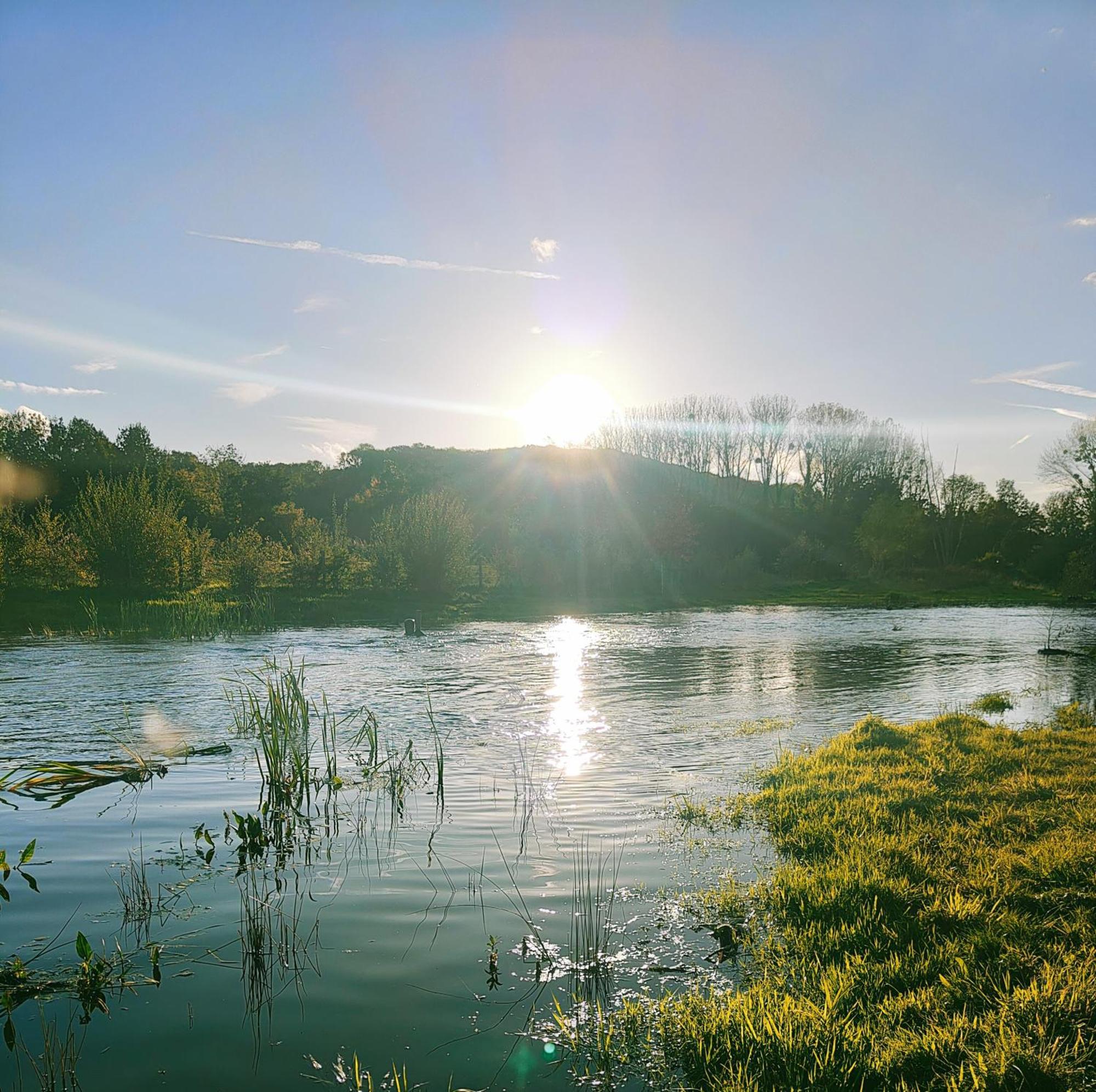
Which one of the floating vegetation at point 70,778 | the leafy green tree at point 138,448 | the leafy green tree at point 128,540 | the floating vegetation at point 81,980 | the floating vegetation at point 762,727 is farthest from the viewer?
the leafy green tree at point 138,448

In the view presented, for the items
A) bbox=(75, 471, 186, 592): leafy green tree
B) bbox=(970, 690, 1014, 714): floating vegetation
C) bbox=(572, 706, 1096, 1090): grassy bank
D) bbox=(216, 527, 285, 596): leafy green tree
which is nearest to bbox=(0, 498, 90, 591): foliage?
bbox=(75, 471, 186, 592): leafy green tree

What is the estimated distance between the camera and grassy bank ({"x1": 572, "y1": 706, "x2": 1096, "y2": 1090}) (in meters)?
3.93

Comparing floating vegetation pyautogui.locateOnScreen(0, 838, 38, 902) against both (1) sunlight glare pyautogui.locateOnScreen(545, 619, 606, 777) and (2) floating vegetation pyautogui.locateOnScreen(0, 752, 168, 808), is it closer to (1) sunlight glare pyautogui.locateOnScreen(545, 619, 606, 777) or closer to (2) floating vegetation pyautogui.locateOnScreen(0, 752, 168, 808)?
(2) floating vegetation pyautogui.locateOnScreen(0, 752, 168, 808)

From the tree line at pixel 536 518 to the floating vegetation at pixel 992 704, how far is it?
1055 inches

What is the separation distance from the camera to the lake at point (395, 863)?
4.32 metres

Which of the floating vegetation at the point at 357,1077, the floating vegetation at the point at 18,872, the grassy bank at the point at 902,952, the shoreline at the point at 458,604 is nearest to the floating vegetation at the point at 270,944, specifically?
the floating vegetation at the point at 357,1077

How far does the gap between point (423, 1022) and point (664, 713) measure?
10.7 meters

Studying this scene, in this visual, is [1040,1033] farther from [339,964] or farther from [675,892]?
[339,964]

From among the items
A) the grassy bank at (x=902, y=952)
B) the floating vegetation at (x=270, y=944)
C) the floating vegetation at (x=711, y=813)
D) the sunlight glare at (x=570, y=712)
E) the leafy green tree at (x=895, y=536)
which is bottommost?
the sunlight glare at (x=570, y=712)

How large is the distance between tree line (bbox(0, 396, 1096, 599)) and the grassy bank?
29983 millimetres

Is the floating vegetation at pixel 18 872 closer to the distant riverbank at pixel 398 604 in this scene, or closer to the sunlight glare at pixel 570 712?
the sunlight glare at pixel 570 712

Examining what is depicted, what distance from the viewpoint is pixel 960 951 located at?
16.3ft

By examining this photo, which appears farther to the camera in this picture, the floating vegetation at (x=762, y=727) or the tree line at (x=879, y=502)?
the tree line at (x=879, y=502)

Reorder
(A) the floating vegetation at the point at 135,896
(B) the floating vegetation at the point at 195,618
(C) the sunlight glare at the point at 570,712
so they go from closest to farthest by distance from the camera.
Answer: (A) the floating vegetation at the point at 135,896 → (C) the sunlight glare at the point at 570,712 → (B) the floating vegetation at the point at 195,618
